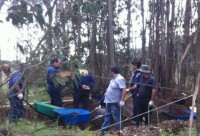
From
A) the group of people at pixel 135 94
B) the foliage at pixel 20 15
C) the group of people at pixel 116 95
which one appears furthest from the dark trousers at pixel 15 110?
the foliage at pixel 20 15

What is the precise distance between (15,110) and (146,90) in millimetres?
3074

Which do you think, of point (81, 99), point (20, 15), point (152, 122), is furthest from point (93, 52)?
point (20, 15)

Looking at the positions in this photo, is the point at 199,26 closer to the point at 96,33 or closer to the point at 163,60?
the point at 163,60

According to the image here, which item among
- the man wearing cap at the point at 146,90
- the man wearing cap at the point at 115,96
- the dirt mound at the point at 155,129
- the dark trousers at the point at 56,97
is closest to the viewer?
the dirt mound at the point at 155,129

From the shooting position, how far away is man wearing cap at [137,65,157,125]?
9461mm

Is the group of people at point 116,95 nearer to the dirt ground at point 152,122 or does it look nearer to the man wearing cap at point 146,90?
the man wearing cap at point 146,90

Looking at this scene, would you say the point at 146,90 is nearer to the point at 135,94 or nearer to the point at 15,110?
the point at 135,94

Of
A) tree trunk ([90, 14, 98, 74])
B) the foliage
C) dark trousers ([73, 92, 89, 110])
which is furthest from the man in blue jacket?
the foliage

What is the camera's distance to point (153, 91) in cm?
945

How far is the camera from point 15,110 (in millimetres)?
8219

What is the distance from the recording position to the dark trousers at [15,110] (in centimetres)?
749

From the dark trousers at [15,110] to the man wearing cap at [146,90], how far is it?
2756 millimetres

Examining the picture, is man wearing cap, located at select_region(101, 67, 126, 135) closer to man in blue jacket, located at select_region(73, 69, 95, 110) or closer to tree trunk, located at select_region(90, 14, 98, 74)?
man in blue jacket, located at select_region(73, 69, 95, 110)

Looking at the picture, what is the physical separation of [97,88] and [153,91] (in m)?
5.21
